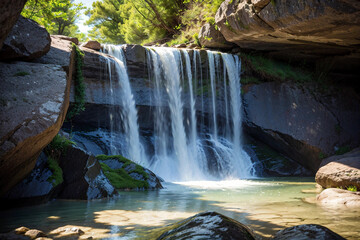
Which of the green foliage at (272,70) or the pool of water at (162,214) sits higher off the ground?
the green foliage at (272,70)

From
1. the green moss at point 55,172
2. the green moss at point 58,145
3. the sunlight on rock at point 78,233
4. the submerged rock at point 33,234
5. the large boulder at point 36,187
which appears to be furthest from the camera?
the green moss at point 58,145

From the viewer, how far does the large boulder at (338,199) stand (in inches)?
233

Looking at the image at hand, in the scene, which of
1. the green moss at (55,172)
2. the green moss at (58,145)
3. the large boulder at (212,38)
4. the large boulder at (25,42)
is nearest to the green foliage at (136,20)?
the large boulder at (212,38)

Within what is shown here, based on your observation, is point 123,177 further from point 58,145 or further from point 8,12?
point 8,12

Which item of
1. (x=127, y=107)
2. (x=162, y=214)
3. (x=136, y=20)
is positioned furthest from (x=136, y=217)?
(x=136, y=20)

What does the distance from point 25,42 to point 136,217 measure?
346 cm

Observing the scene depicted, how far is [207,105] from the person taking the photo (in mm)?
14672

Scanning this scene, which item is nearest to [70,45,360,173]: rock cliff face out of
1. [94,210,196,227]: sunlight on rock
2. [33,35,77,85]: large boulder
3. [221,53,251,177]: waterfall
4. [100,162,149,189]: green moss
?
[221,53,251,177]: waterfall

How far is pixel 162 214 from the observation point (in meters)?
5.11

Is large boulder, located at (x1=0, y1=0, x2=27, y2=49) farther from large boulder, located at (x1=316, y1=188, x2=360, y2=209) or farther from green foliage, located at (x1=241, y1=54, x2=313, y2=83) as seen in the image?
green foliage, located at (x1=241, y1=54, x2=313, y2=83)

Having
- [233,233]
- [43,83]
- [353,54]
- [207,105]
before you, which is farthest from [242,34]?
[233,233]

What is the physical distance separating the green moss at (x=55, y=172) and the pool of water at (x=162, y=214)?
39 cm

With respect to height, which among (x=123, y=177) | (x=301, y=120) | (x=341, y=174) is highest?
(x=301, y=120)

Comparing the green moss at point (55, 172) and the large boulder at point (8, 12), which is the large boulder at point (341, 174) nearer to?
the green moss at point (55, 172)
